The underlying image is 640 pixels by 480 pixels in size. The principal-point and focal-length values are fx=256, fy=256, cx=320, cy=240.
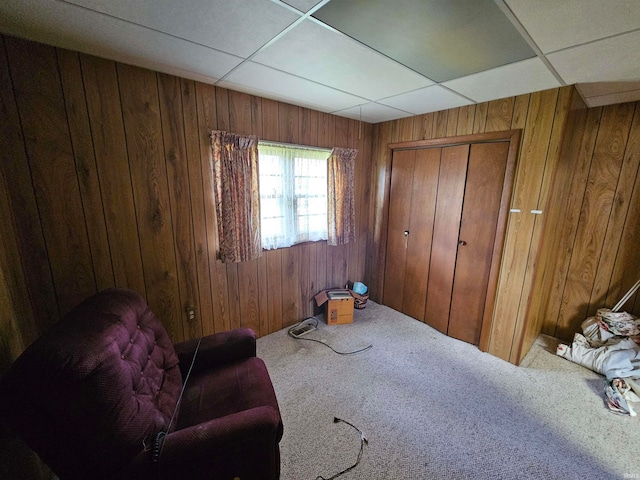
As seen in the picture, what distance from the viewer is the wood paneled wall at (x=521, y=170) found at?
188cm

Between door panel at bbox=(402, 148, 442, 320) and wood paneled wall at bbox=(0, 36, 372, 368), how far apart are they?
1.38 m

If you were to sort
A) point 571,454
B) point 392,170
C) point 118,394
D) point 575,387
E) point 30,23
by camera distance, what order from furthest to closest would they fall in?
point 392,170 → point 575,387 → point 571,454 → point 30,23 → point 118,394

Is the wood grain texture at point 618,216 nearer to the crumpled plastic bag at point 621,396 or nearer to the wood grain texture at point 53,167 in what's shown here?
the crumpled plastic bag at point 621,396

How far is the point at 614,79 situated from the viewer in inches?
65.3

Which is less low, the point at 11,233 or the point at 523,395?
the point at 11,233

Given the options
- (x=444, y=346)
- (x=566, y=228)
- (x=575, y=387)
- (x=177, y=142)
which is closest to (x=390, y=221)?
(x=444, y=346)

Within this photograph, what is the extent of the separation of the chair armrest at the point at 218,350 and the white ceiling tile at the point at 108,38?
1.67 m

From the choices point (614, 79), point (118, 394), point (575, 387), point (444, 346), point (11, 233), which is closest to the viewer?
point (118, 394)

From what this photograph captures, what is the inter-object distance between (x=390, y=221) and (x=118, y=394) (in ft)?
9.21

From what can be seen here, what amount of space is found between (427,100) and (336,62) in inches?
41.9

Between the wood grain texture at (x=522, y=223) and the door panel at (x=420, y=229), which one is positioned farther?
the door panel at (x=420, y=229)

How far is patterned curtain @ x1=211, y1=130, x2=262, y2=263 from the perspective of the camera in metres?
2.02

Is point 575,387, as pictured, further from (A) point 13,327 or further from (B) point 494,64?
(A) point 13,327

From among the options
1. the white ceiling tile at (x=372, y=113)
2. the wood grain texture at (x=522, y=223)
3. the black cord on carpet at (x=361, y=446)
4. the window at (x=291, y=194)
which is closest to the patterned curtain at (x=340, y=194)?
the window at (x=291, y=194)
